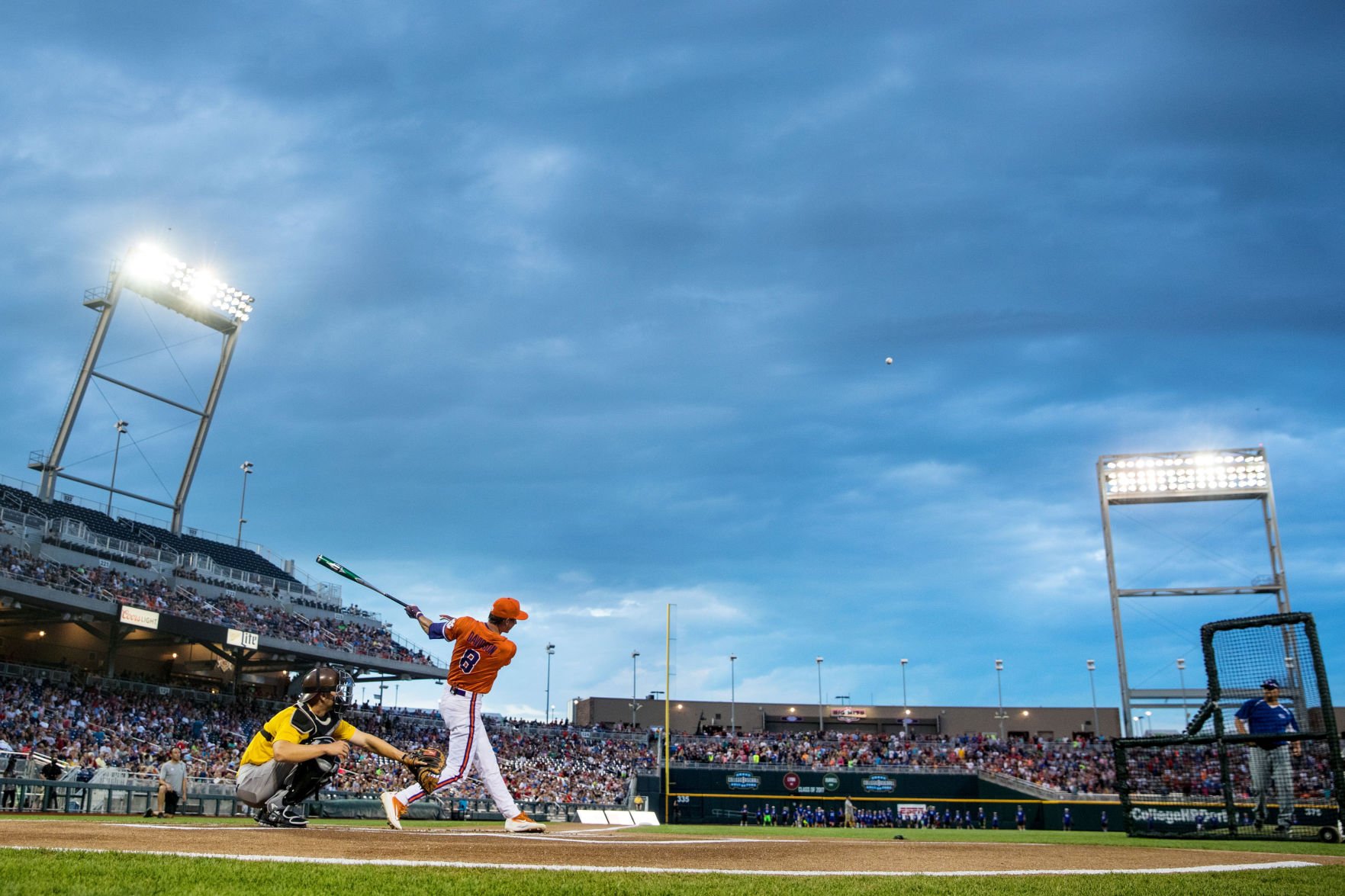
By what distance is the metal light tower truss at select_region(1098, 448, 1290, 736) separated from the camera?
34625 mm

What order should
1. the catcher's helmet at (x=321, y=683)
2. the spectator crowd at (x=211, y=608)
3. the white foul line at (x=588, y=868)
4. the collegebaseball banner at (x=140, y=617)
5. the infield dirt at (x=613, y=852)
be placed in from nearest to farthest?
1. the white foul line at (x=588, y=868)
2. the infield dirt at (x=613, y=852)
3. the catcher's helmet at (x=321, y=683)
4. the collegebaseball banner at (x=140, y=617)
5. the spectator crowd at (x=211, y=608)

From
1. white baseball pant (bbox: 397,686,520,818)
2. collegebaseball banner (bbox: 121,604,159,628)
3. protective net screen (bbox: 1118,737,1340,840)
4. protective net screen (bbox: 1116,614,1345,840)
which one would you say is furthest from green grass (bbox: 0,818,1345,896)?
collegebaseball banner (bbox: 121,604,159,628)

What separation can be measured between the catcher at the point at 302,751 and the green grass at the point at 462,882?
5.44 feet

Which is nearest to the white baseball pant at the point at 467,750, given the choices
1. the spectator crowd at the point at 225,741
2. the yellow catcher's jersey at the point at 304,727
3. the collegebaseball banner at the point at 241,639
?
the yellow catcher's jersey at the point at 304,727

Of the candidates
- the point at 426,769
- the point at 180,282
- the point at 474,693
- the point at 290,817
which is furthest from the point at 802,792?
the point at 290,817

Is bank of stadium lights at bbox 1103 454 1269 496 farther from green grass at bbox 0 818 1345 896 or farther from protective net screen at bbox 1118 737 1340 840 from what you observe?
green grass at bbox 0 818 1345 896

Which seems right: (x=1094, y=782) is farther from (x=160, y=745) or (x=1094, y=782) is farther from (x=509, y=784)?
(x=160, y=745)

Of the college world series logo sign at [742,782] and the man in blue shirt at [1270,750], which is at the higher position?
the man in blue shirt at [1270,750]

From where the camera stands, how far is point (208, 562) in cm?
4331

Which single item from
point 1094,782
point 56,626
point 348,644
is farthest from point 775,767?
point 56,626

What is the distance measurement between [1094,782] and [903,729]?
3045 cm

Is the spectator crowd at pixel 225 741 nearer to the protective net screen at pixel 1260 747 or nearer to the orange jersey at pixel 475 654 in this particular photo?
the orange jersey at pixel 475 654

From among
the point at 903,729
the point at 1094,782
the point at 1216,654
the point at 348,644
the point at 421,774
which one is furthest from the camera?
the point at 903,729

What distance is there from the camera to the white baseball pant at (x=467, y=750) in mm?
9047
